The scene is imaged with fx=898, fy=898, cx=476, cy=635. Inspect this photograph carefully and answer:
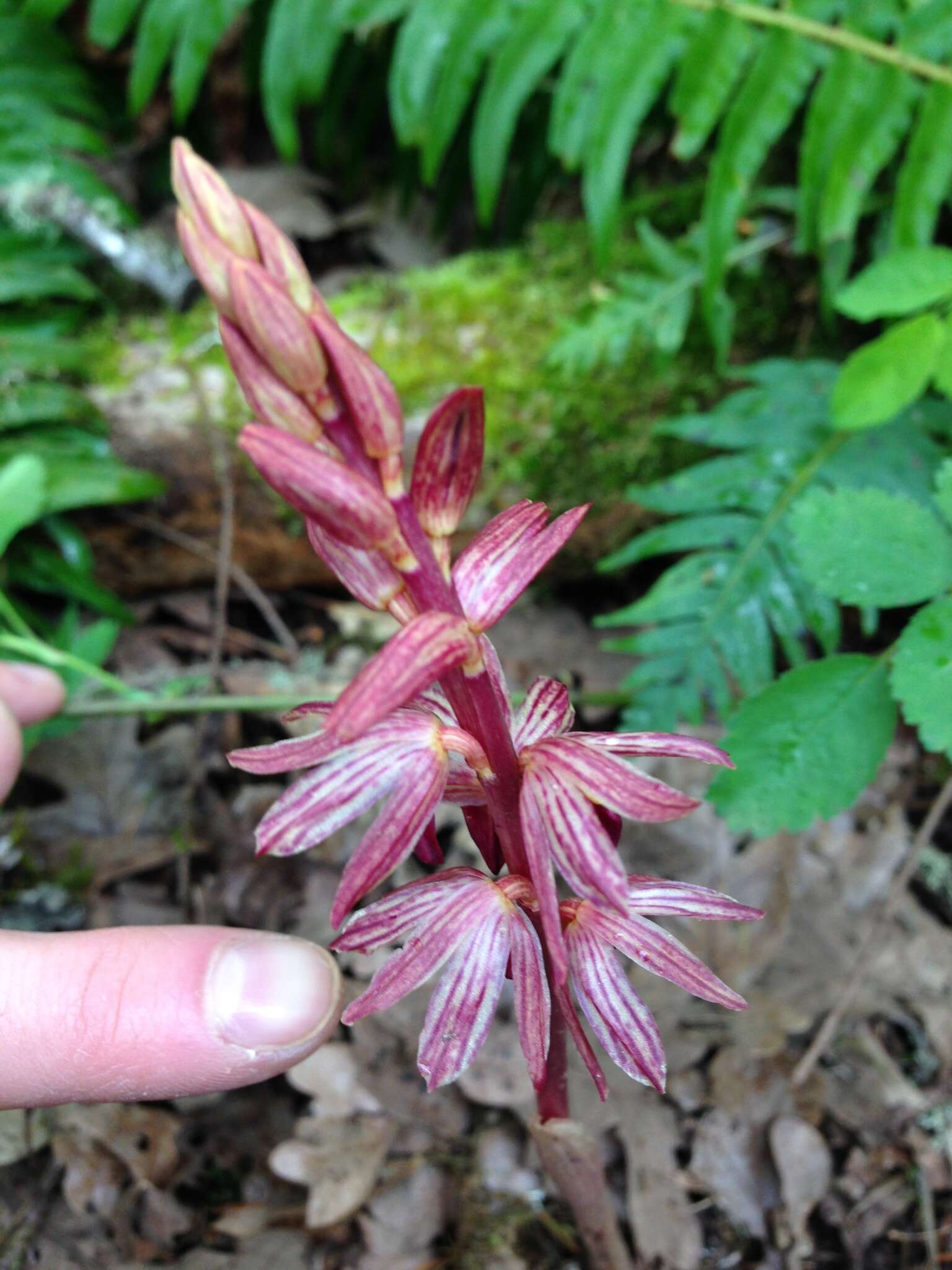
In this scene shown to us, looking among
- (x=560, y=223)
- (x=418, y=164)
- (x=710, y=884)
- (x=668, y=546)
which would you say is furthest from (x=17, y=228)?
(x=710, y=884)

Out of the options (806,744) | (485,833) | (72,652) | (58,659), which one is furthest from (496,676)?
(72,652)

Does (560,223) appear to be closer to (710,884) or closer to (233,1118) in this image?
(710,884)

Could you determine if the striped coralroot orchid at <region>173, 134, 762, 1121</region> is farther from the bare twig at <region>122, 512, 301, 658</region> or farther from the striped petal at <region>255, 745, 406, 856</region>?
the bare twig at <region>122, 512, 301, 658</region>

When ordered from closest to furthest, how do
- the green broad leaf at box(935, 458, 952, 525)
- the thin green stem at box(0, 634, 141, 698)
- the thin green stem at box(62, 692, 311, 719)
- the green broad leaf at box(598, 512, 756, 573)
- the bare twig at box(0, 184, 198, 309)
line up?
the green broad leaf at box(935, 458, 952, 525), the thin green stem at box(0, 634, 141, 698), the thin green stem at box(62, 692, 311, 719), the green broad leaf at box(598, 512, 756, 573), the bare twig at box(0, 184, 198, 309)

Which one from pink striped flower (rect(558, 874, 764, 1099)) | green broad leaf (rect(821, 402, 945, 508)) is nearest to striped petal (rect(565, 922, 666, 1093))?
pink striped flower (rect(558, 874, 764, 1099))

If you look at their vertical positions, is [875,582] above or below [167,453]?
above

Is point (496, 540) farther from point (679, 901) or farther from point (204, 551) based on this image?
point (204, 551)
